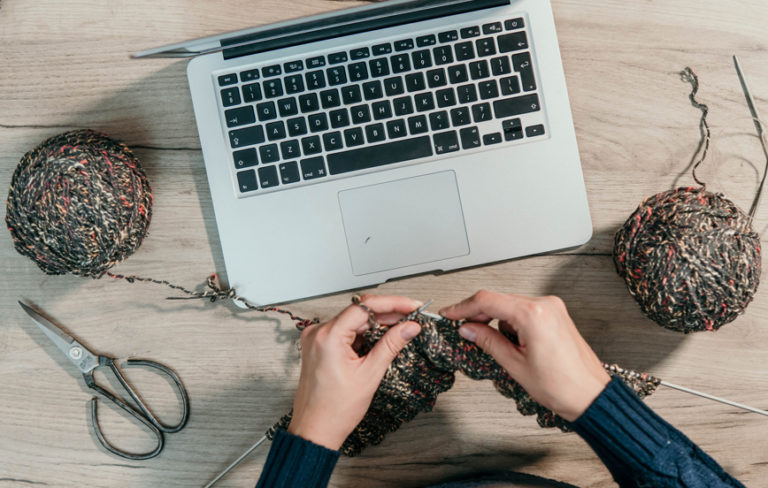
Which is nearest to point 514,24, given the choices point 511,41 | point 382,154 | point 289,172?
point 511,41

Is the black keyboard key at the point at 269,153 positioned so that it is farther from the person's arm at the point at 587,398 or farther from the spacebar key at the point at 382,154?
the person's arm at the point at 587,398

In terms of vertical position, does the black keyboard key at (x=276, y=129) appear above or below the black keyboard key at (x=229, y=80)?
below

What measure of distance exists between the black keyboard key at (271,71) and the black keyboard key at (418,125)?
0.56 feet

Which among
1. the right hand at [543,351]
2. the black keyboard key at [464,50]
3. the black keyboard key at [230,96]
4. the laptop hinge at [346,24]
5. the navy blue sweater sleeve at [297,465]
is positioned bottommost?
the navy blue sweater sleeve at [297,465]

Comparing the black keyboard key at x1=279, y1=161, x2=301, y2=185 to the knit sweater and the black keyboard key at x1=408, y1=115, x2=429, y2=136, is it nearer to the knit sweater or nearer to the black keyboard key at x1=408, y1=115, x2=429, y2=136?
the black keyboard key at x1=408, y1=115, x2=429, y2=136

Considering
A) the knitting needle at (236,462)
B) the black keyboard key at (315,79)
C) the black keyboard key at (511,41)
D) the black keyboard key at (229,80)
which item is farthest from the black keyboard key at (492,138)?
the knitting needle at (236,462)

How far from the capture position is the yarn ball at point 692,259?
585mm

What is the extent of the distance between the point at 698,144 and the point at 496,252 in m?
0.30

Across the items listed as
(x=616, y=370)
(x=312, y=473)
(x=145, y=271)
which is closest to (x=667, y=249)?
(x=616, y=370)

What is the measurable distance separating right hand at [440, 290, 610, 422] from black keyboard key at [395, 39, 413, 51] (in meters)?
0.31

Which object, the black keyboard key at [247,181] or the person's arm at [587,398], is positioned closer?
the person's arm at [587,398]

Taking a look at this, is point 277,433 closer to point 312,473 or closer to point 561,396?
point 312,473

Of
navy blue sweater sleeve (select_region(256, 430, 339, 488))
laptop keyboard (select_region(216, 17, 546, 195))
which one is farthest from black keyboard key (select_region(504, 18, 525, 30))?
navy blue sweater sleeve (select_region(256, 430, 339, 488))

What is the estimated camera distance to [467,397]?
2.39 ft
